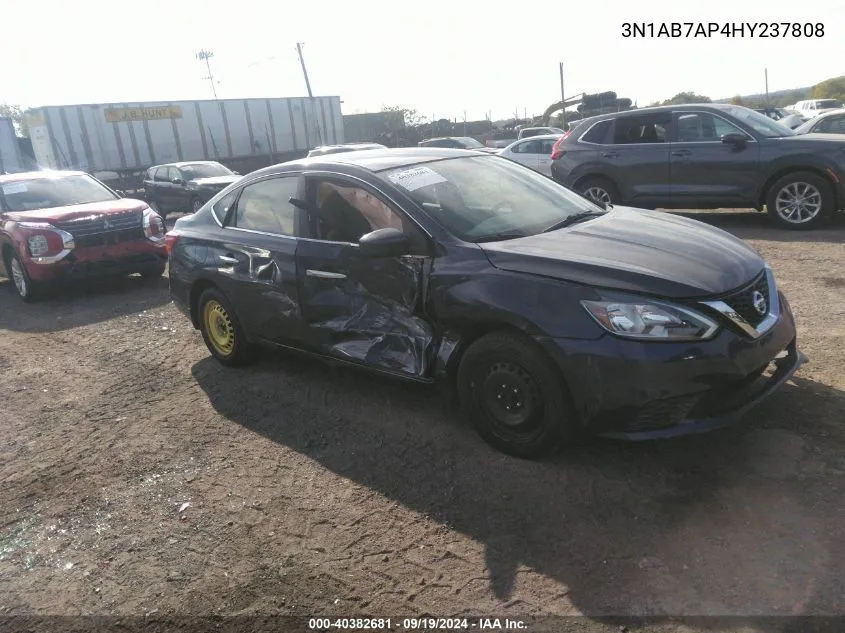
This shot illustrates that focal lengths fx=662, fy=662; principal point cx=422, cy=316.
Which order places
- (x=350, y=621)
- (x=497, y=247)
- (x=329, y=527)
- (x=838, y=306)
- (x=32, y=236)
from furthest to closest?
1. (x=32, y=236)
2. (x=838, y=306)
3. (x=497, y=247)
4. (x=329, y=527)
5. (x=350, y=621)

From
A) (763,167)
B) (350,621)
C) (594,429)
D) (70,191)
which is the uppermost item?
(70,191)

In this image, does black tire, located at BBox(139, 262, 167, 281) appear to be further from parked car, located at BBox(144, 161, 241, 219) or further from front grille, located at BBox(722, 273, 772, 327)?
front grille, located at BBox(722, 273, 772, 327)

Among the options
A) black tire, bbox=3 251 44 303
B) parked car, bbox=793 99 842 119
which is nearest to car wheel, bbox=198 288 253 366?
black tire, bbox=3 251 44 303

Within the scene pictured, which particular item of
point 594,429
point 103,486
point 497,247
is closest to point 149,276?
point 103,486

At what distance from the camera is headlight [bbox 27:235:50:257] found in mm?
8133

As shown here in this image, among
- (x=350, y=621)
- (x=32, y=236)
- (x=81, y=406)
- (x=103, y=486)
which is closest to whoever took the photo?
(x=350, y=621)

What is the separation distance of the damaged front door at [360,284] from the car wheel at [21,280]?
19.1 feet

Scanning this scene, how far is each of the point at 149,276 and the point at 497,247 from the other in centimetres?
740

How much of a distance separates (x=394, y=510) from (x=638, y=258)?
1.73 metres

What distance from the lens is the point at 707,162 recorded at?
9.18m

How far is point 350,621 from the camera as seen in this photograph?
8.39ft

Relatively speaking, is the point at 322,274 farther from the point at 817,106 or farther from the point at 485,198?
the point at 817,106

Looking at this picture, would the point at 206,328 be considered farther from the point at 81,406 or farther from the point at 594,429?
the point at 594,429

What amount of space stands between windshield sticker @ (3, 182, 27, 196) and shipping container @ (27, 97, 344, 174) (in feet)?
45.9
